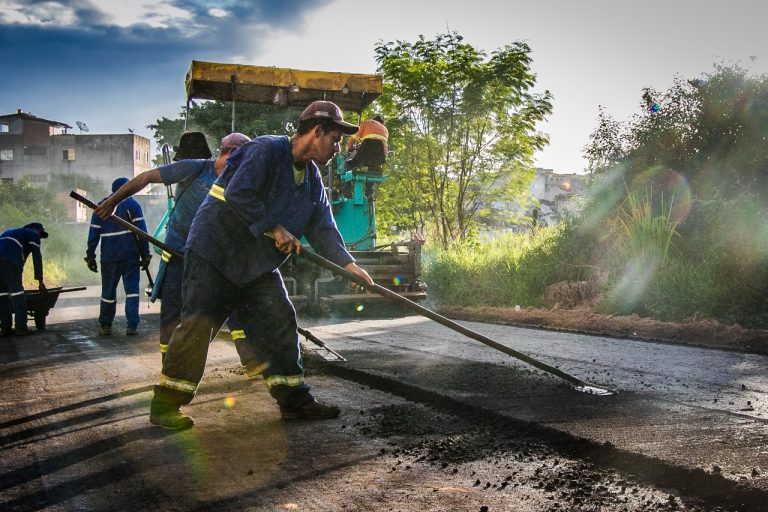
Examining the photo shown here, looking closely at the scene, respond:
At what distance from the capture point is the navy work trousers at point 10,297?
9078mm

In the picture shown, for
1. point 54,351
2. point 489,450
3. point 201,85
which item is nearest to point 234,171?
point 489,450

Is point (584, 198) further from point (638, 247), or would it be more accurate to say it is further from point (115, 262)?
point (115, 262)

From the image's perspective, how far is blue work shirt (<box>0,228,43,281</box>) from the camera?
9266 millimetres

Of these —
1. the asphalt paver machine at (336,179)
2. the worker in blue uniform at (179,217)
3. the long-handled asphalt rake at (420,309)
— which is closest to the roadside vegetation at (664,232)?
the asphalt paver machine at (336,179)

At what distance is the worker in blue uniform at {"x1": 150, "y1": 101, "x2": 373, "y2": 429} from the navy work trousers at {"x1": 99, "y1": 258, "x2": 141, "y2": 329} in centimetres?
511

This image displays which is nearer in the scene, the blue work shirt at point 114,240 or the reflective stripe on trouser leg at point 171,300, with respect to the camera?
the reflective stripe on trouser leg at point 171,300

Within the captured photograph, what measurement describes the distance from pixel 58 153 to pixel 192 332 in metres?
67.8

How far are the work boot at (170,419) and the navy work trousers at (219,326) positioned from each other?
42mm

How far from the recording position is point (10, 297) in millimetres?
9156

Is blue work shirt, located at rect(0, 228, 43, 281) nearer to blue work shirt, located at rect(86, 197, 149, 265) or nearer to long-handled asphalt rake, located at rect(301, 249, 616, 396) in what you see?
blue work shirt, located at rect(86, 197, 149, 265)

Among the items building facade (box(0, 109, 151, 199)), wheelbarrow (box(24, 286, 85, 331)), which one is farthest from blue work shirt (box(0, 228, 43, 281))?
building facade (box(0, 109, 151, 199))

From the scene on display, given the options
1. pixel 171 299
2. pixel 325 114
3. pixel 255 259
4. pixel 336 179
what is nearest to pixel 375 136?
pixel 336 179

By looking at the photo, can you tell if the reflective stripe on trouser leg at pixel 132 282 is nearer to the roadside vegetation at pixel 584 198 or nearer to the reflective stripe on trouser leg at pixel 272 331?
the roadside vegetation at pixel 584 198

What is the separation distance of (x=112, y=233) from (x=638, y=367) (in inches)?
243
